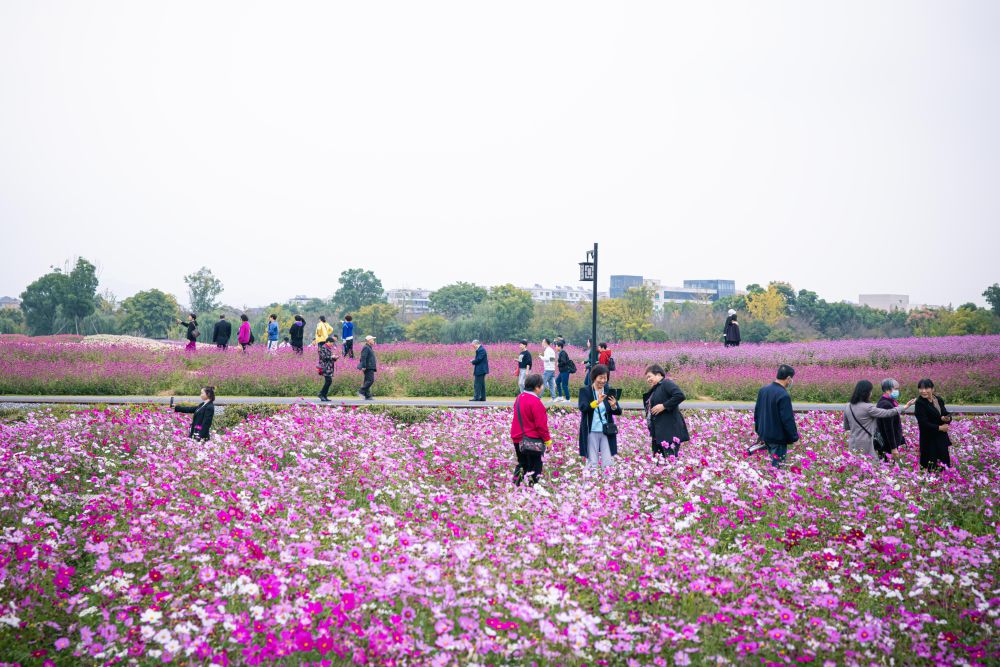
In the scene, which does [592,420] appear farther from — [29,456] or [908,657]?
[29,456]

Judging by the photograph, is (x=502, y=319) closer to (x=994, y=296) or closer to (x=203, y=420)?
(x=994, y=296)

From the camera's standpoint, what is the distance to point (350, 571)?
17.6 ft

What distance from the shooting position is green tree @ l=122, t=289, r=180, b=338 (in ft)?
243

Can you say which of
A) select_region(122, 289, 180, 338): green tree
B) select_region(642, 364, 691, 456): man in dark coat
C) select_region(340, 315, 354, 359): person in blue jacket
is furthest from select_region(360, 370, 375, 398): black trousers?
select_region(122, 289, 180, 338): green tree

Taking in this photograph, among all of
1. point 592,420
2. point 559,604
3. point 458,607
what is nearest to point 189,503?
point 458,607

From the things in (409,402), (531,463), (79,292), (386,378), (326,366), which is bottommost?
(409,402)

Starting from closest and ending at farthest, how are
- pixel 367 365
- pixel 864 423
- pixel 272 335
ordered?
pixel 864 423 → pixel 367 365 → pixel 272 335

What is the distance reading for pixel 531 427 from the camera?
9031 millimetres

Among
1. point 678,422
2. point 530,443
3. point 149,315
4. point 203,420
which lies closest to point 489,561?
point 530,443

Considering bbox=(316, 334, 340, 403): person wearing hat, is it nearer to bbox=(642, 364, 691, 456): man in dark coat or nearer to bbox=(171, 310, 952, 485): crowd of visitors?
bbox=(171, 310, 952, 485): crowd of visitors

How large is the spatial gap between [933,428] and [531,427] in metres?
5.28

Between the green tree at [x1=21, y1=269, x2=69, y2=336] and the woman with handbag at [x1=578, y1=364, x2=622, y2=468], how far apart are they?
68.9m

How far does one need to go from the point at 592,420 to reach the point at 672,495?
162 centimetres

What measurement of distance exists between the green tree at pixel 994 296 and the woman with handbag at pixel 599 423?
66.9 metres
